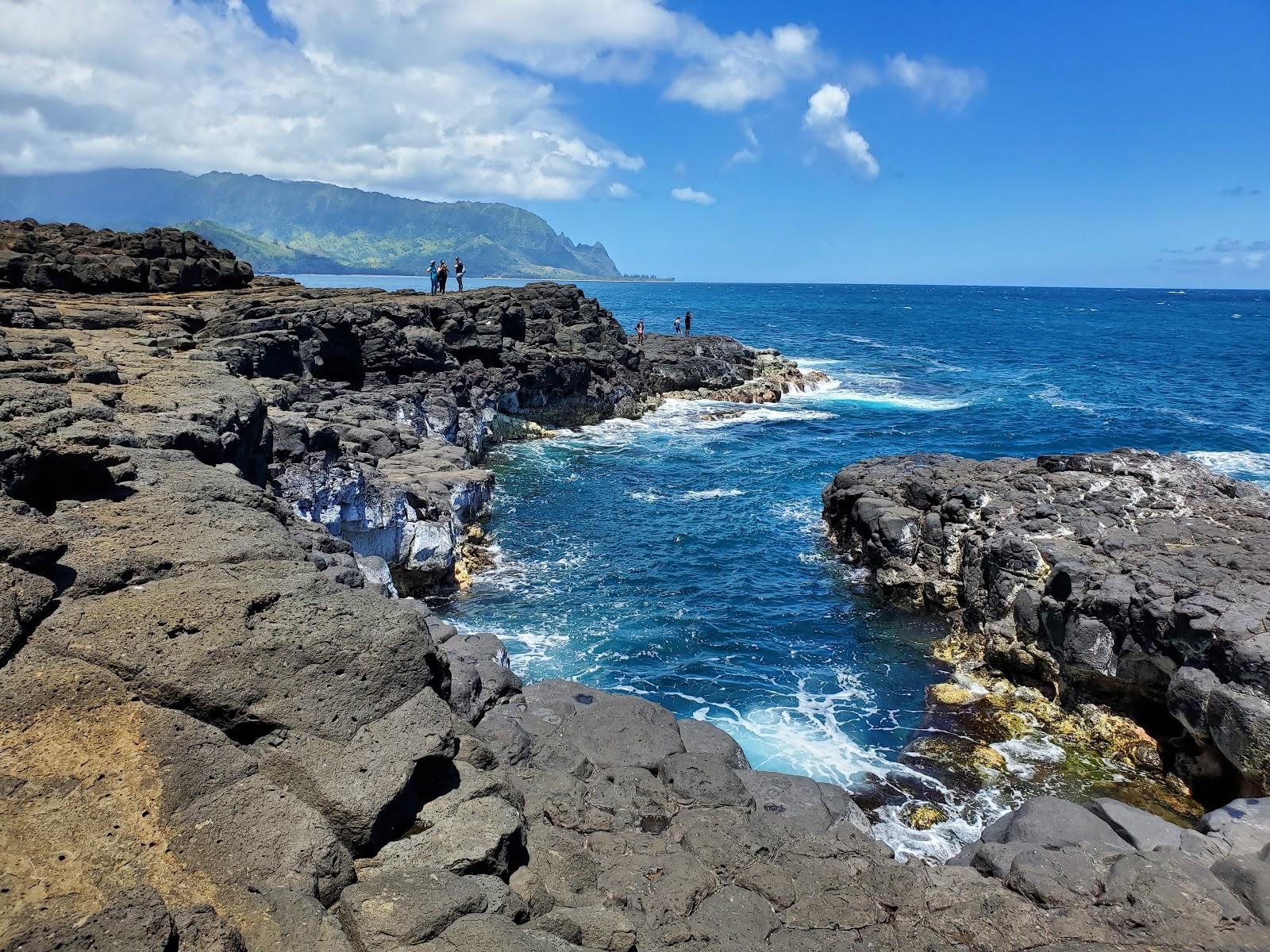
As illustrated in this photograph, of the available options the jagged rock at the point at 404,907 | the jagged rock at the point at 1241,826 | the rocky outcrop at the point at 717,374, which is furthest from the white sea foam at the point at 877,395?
the jagged rock at the point at 404,907

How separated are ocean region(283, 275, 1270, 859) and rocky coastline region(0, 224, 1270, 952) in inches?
183

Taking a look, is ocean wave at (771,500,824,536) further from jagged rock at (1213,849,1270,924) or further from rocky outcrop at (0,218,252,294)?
rocky outcrop at (0,218,252,294)

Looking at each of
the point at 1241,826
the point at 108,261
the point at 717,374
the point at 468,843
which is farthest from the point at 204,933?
the point at 717,374

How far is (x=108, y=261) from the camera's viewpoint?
36.8 metres

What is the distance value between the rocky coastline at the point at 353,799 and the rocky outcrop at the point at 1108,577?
3640 mm

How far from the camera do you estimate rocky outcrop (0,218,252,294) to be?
34719 mm

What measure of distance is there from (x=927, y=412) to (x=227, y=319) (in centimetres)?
4452

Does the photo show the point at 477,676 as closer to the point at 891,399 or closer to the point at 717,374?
the point at 717,374

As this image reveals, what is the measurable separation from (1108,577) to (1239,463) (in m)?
28.7

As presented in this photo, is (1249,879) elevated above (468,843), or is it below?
below

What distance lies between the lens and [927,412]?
56.3 metres

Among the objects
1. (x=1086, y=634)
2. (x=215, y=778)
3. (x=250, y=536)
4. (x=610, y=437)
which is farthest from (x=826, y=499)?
(x=215, y=778)

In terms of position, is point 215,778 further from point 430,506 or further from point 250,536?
point 430,506

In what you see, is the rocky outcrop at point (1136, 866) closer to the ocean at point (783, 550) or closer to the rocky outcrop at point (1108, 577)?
the ocean at point (783, 550)
